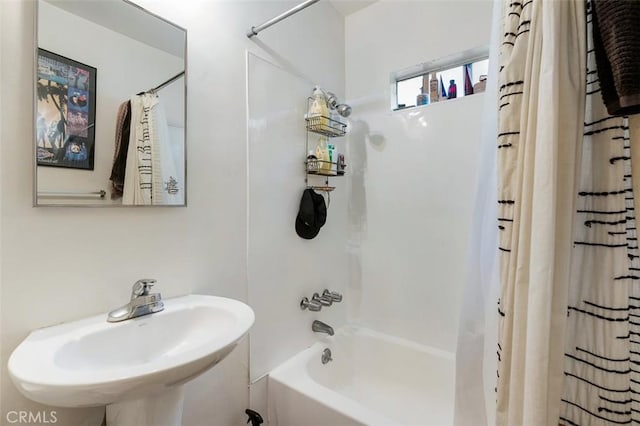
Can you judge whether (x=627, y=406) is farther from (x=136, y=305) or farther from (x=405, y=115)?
(x=405, y=115)

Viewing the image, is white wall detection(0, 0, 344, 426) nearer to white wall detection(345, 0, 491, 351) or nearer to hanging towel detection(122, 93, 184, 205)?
hanging towel detection(122, 93, 184, 205)

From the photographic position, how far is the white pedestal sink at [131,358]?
1.93ft

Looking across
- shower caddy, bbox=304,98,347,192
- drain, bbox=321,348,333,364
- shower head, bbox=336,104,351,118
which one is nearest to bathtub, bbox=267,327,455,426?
→ drain, bbox=321,348,333,364

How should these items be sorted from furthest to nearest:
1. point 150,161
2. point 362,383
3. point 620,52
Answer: point 362,383 → point 150,161 → point 620,52

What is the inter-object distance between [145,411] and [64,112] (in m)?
0.92

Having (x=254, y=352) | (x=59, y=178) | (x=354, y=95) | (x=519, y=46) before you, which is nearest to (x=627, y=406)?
(x=519, y=46)

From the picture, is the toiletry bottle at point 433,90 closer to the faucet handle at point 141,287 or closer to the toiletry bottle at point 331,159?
the toiletry bottle at point 331,159

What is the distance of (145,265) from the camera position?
1029mm

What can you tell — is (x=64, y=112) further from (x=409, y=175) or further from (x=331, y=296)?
(x=409, y=175)

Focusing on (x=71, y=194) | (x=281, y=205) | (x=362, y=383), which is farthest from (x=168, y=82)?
(x=362, y=383)

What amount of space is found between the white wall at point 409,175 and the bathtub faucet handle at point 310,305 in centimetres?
47

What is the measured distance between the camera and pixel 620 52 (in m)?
0.55

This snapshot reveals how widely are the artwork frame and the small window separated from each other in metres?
1.68

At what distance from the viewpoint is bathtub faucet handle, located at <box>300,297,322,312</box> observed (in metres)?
1.68
